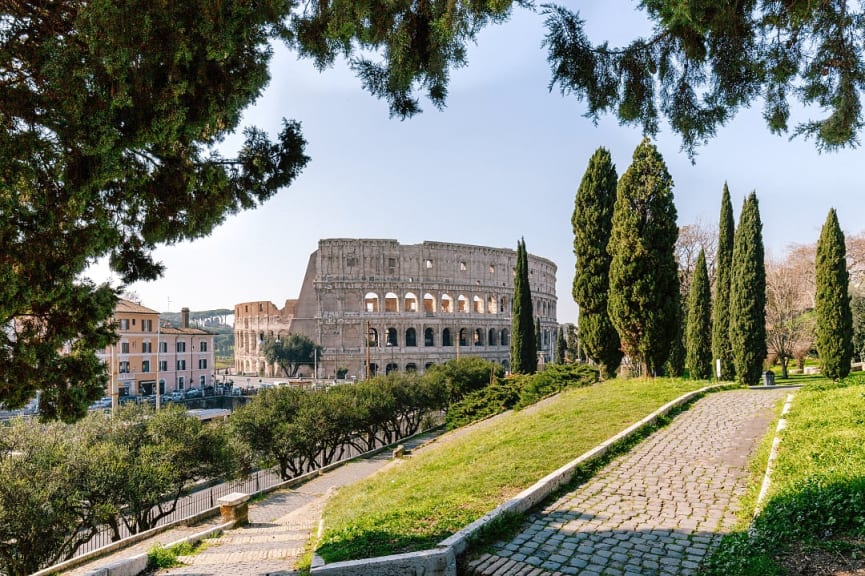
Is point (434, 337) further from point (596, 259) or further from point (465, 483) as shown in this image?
point (465, 483)

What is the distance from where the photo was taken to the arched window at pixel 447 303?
5400 cm

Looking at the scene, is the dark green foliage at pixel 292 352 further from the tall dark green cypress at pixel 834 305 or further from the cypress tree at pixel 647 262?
the tall dark green cypress at pixel 834 305

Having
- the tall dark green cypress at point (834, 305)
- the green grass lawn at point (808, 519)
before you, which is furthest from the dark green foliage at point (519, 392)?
the green grass lawn at point (808, 519)

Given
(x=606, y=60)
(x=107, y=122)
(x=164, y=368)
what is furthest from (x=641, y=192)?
(x=164, y=368)

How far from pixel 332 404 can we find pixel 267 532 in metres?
12.0

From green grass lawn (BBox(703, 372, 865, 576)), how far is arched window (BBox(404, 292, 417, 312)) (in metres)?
46.3

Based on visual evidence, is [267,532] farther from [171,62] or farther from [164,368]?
[164,368]

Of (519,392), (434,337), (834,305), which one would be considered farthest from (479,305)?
(834,305)

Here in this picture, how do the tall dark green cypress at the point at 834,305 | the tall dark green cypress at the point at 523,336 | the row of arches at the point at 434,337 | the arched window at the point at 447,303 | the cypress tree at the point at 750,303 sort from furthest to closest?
the arched window at the point at 447,303 → the row of arches at the point at 434,337 → the tall dark green cypress at the point at 523,336 → the cypress tree at the point at 750,303 → the tall dark green cypress at the point at 834,305

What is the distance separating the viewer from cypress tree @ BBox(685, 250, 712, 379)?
23.9m

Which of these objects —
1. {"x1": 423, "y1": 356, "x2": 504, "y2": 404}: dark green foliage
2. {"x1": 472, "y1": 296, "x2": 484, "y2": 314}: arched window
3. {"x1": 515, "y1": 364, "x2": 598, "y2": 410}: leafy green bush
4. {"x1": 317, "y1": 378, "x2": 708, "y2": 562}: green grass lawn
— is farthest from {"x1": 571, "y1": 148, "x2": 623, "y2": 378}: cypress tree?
{"x1": 472, "y1": 296, "x2": 484, "y2": 314}: arched window

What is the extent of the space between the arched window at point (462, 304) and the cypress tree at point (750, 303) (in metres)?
34.4

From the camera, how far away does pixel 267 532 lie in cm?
932

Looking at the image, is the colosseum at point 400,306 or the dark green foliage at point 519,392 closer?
the dark green foliage at point 519,392
